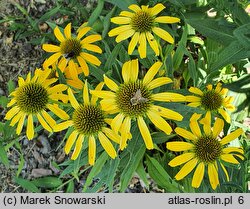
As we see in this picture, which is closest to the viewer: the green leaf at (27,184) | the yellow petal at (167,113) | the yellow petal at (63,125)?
the yellow petal at (167,113)

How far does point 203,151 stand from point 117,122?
367mm

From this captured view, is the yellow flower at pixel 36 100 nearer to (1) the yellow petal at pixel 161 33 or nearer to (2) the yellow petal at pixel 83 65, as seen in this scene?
(2) the yellow petal at pixel 83 65

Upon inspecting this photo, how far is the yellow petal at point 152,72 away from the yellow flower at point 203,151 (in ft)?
0.73

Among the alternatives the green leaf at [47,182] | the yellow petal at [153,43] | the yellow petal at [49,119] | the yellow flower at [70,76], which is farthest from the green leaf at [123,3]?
the green leaf at [47,182]

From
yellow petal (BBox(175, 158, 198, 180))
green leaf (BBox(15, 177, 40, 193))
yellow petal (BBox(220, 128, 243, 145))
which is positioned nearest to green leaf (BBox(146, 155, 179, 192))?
yellow petal (BBox(175, 158, 198, 180))

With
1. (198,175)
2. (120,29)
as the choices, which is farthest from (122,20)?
(198,175)

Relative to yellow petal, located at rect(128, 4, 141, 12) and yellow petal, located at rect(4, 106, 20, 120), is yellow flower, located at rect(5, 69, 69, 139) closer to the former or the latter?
yellow petal, located at rect(4, 106, 20, 120)

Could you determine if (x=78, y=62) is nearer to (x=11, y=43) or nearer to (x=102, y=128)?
(x=102, y=128)

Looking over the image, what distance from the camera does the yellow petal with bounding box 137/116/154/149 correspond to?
45.7 inches

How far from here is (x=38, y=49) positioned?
208 cm

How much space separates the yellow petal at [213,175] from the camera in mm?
1288

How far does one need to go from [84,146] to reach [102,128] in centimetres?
9

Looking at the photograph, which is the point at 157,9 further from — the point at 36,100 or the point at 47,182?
the point at 47,182

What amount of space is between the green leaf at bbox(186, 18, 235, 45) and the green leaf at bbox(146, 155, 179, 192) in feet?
1.80
